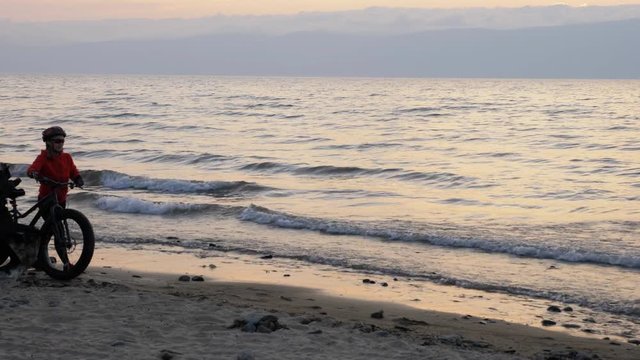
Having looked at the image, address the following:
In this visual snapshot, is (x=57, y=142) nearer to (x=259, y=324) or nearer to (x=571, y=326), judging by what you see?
(x=259, y=324)

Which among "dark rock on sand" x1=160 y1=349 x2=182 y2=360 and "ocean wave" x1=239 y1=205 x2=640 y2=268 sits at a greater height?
"dark rock on sand" x1=160 y1=349 x2=182 y2=360

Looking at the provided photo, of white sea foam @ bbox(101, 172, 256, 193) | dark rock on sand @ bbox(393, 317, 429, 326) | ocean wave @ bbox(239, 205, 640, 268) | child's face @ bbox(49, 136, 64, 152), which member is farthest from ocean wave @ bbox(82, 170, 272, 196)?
dark rock on sand @ bbox(393, 317, 429, 326)

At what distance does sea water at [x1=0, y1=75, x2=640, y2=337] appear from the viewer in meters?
12.6

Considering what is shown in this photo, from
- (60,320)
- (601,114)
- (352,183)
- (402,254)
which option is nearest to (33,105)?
(601,114)

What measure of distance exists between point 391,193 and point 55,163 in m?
12.4

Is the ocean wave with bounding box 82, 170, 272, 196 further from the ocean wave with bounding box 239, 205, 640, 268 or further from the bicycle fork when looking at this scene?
the bicycle fork

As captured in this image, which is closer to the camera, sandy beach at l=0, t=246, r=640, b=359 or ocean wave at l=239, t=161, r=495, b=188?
sandy beach at l=0, t=246, r=640, b=359

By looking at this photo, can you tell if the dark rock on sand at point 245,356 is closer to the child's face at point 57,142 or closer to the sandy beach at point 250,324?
the sandy beach at point 250,324

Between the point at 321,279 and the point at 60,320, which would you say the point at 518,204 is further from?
the point at 60,320

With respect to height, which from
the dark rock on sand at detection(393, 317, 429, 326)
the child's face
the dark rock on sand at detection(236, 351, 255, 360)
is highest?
the child's face

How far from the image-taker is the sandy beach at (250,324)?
7.05m

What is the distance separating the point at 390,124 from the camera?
44938 millimetres

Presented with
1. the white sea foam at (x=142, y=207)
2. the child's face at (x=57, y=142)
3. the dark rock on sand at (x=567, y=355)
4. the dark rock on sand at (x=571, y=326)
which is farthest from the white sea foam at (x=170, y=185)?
the dark rock on sand at (x=567, y=355)

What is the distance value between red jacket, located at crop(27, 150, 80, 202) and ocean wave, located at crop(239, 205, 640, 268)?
6.29 metres
